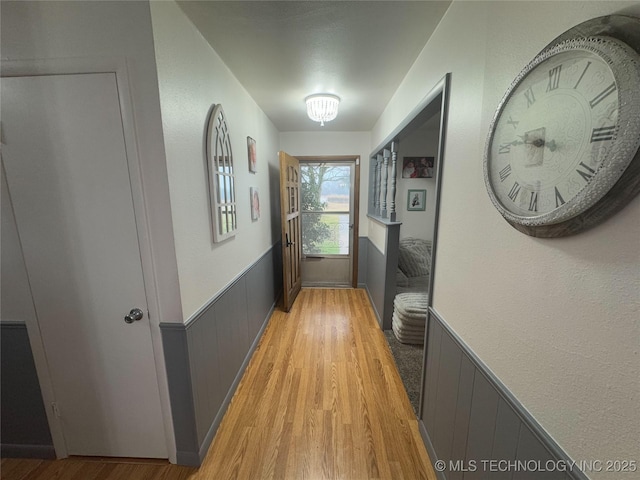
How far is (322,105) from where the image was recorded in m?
2.33

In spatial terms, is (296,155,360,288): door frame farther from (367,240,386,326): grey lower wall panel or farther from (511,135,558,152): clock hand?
(511,135,558,152): clock hand

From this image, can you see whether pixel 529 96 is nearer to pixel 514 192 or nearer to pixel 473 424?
pixel 514 192

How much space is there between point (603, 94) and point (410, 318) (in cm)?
215

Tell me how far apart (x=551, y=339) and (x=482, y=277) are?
0.33m

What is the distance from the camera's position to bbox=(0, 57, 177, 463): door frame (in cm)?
108

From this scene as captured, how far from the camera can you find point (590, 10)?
577mm

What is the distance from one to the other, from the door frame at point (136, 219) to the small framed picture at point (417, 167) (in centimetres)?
329

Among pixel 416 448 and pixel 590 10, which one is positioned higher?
pixel 590 10

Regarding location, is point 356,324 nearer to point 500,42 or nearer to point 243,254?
point 243,254

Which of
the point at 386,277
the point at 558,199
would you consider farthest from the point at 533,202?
the point at 386,277

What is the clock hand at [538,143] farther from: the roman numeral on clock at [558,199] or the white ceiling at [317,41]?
the white ceiling at [317,41]

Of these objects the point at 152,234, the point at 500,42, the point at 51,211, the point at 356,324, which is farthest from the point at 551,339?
the point at 356,324

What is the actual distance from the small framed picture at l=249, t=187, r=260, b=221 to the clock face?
1.99 metres

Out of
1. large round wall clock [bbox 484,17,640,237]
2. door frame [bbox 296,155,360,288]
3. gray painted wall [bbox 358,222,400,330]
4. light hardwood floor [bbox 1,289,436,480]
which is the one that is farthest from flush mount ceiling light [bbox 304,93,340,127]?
light hardwood floor [bbox 1,289,436,480]
